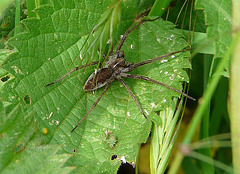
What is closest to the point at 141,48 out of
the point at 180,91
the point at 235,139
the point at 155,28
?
the point at 155,28

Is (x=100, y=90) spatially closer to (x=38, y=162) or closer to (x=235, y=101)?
(x=38, y=162)

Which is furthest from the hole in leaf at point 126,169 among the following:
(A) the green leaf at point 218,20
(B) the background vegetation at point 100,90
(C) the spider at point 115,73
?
(A) the green leaf at point 218,20

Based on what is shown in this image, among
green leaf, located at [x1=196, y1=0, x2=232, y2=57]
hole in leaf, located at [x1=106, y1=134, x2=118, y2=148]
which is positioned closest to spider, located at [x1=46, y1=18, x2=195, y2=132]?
hole in leaf, located at [x1=106, y1=134, x2=118, y2=148]

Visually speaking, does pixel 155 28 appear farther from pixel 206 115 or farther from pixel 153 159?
pixel 153 159

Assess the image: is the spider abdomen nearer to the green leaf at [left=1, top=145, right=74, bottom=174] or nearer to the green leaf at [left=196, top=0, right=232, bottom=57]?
the green leaf at [left=1, top=145, right=74, bottom=174]

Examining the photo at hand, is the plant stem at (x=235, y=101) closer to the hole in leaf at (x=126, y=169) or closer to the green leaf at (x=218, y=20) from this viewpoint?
the green leaf at (x=218, y=20)
